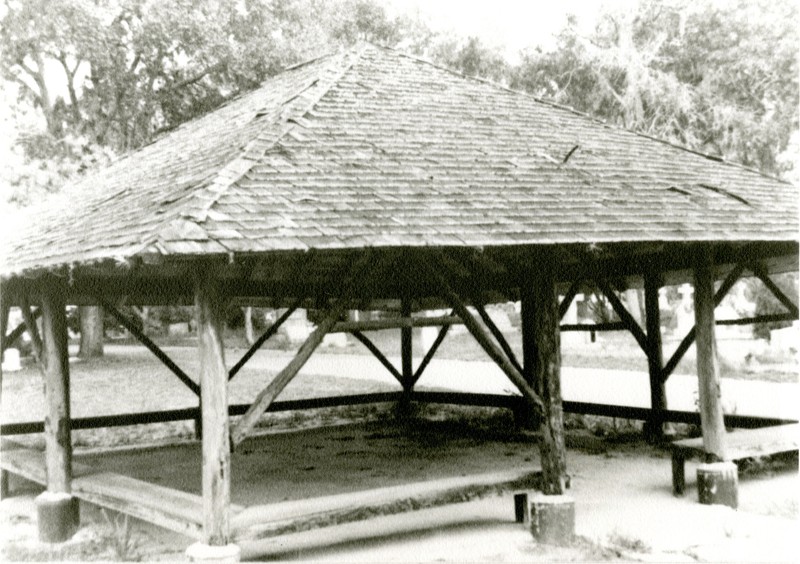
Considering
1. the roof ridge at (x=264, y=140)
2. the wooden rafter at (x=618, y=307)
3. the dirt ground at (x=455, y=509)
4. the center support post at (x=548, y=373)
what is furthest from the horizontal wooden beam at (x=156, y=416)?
the center support post at (x=548, y=373)

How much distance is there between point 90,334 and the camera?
26.3 m

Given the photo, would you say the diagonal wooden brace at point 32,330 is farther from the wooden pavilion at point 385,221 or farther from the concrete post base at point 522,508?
the concrete post base at point 522,508

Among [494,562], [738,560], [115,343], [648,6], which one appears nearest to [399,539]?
[494,562]

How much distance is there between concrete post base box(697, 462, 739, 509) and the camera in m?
8.38

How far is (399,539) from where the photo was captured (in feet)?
24.9

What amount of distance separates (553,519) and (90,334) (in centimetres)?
2158

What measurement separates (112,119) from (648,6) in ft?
48.8

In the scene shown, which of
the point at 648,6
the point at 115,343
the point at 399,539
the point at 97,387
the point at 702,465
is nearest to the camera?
the point at 399,539

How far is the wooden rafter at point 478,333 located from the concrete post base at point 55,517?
13.0 feet

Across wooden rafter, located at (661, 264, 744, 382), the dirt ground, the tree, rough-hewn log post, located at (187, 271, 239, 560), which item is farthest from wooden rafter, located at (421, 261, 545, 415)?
the tree

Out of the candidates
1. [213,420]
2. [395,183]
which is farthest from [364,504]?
[395,183]

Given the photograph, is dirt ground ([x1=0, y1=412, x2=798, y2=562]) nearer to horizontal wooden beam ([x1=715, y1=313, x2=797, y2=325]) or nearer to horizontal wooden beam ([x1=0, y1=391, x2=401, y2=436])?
horizontal wooden beam ([x1=0, y1=391, x2=401, y2=436])

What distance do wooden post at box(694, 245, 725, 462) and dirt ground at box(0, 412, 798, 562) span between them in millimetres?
660

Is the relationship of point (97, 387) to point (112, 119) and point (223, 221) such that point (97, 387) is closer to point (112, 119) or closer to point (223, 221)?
point (112, 119)
